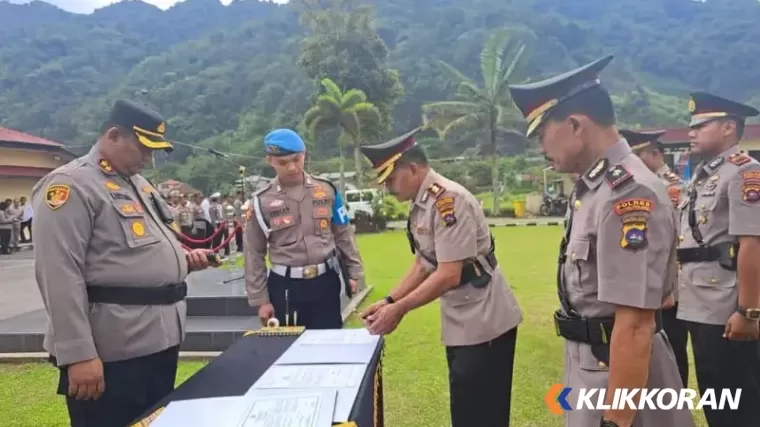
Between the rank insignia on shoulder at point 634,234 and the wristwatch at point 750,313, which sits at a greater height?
the rank insignia on shoulder at point 634,234

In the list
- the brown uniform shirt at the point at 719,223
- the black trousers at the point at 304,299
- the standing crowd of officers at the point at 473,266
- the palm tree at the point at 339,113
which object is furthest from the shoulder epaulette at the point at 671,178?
the palm tree at the point at 339,113

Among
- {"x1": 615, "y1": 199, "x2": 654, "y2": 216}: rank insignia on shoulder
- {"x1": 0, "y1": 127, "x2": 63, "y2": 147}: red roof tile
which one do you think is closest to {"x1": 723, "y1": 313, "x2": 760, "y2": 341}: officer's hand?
{"x1": 615, "y1": 199, "x2": 654, "y2": 216}: rank insignia on shoulder

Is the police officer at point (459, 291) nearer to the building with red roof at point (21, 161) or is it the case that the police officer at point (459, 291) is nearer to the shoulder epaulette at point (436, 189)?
the shoulder epaulette at point (436, 189)

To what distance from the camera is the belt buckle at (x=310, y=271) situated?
11.5 feet

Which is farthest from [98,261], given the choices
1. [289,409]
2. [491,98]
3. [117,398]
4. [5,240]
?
[491,98]

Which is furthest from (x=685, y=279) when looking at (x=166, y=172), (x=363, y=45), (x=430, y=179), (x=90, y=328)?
(x=166, y=172)

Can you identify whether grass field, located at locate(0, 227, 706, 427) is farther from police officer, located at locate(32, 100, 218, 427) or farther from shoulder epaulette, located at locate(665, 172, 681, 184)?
police officer, located at locate(32, 100, 218, 427)

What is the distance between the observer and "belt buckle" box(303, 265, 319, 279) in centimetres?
351

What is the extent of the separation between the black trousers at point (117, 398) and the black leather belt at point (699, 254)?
248 cm

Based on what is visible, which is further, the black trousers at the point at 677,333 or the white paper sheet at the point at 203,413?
the black trousers at the point at 677,333

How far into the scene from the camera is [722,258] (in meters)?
2.95

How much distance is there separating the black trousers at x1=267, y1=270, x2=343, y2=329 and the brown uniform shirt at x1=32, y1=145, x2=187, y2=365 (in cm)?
91

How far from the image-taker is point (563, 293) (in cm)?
195

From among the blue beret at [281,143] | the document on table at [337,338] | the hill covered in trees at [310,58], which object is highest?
the hill covered in trees at [310,58]
